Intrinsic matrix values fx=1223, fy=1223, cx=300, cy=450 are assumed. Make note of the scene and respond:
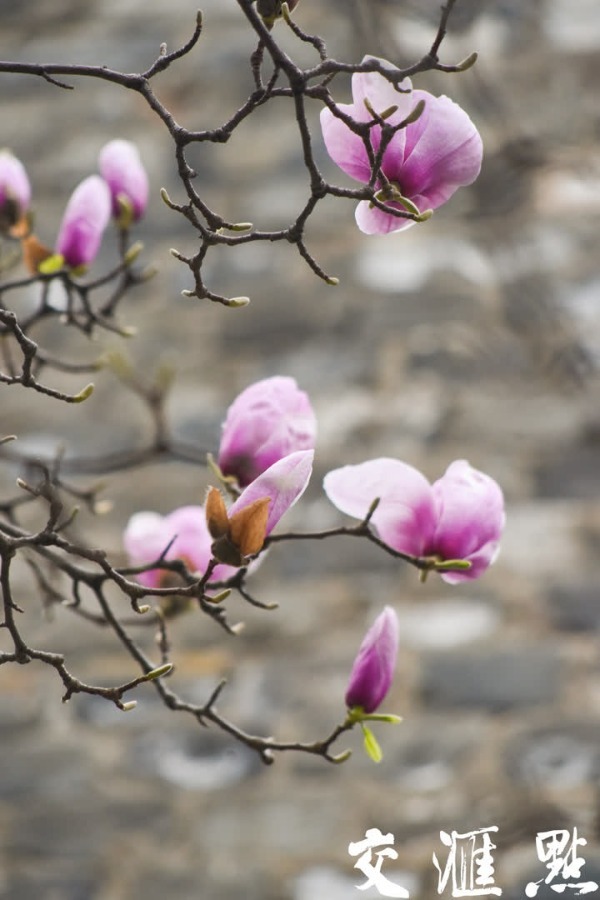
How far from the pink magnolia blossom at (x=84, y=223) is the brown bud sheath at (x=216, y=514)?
0.89ft

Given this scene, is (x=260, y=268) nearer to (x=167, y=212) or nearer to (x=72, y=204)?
(x=167, y=212)

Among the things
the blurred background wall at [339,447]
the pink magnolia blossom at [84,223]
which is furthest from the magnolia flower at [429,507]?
the blurred background wall at [339,447]

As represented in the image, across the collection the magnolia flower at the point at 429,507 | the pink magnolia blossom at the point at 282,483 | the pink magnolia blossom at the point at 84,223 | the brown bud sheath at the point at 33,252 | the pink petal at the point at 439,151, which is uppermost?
the pink petal at the point at 439,151

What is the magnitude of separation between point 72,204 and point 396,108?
32 cm

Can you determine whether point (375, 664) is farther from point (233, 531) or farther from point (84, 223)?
point (84, 223)

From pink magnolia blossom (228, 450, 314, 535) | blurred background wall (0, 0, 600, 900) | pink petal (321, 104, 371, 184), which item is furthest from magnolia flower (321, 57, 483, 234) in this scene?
blurred background wall (0, 0, 600, 900)

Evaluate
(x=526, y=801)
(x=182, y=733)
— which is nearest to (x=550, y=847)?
(x=526, y=801)

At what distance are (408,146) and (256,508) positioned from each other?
0.17 m

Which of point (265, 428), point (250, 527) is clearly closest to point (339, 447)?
point (265, 428)

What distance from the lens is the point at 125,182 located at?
0.79 meters

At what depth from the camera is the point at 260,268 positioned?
204 centimetres

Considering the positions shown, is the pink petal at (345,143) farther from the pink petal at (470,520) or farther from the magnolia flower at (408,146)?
the pink petal at (470,520)

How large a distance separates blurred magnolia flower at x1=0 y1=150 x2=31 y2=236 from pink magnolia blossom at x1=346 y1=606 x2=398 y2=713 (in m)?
0.36

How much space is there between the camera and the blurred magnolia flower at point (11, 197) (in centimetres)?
77
